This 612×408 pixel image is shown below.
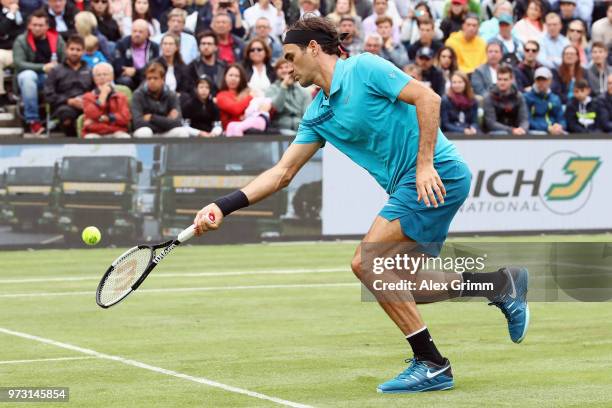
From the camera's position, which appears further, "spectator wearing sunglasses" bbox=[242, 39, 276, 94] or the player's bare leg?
"spectator wearing sunglasses" bbox=[242, 39, 276, 94]

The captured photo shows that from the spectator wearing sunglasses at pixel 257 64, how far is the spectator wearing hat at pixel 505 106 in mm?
3591

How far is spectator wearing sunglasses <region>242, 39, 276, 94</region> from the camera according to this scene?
20.7 metres

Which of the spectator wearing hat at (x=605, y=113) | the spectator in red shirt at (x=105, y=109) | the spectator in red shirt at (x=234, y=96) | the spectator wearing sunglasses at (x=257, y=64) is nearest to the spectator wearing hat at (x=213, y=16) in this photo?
the spectator wearing sunglasses at (x=257, y=64)

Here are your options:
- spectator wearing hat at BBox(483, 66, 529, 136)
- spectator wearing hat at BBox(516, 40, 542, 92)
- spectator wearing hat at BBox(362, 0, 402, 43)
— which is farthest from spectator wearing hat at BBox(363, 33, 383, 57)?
spectator wearing hat at BBox(516, 40, 542, 92)

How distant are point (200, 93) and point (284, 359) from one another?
11.2 m

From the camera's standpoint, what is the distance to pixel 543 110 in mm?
A: 22172

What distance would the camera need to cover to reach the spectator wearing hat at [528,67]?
76.8 feet

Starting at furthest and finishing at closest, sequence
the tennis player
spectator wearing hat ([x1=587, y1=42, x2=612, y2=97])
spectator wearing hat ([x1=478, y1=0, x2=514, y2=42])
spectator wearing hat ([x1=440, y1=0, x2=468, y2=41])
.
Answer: spectator wearing hat ([x1=478, y1=0, x2=514, y2=42]) < spectator wearing hat ([x1=440, y1=0, x2=468, y2=41]) < spectator wearing hat ([x1=587, y1=42, x2=612, y2=97]) < the tennis player

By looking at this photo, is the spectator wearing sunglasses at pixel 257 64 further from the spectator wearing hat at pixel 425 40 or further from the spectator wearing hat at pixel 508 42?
the spectator wearing hat at pixel 508 42

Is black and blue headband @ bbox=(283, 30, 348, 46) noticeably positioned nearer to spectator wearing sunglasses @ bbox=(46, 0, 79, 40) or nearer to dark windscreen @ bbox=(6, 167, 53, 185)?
dark windscreen @ bbox=(6, 167, 53, 185)

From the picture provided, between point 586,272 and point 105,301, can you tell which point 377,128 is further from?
point 586,272

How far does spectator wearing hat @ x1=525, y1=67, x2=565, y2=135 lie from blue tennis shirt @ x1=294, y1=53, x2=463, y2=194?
14.2 metres

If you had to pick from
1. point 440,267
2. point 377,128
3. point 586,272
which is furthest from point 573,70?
point 377,128

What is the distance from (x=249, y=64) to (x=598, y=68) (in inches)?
270
